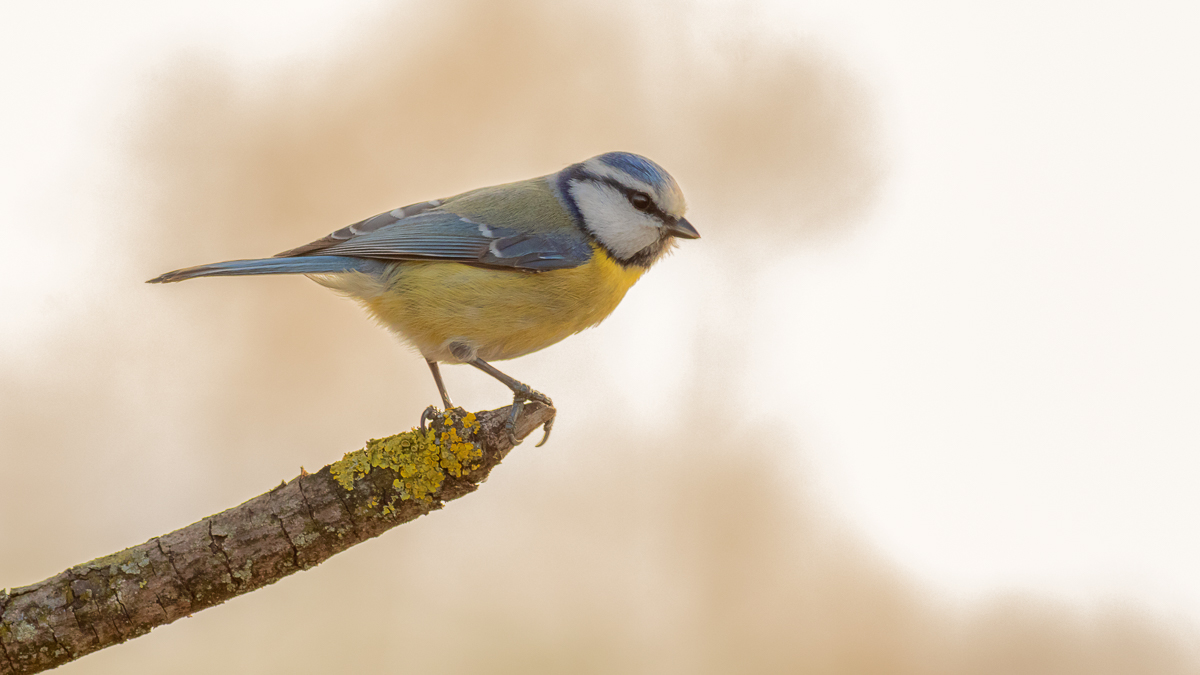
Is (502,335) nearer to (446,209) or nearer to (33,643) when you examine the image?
(446,209)

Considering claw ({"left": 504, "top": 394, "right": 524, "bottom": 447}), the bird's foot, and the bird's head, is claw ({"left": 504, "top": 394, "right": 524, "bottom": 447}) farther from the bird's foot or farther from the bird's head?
the bird's head

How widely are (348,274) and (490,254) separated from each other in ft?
1.30

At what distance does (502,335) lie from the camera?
2271 mm

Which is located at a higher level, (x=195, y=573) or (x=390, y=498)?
(x=390, y=498)

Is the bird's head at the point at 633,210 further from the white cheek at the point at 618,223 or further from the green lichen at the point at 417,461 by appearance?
the green lichen at the point at 417,461

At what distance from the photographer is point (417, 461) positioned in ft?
6.11

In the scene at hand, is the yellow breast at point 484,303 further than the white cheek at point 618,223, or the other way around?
the white cheek at point 618,223

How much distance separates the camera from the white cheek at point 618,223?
8.14 feet

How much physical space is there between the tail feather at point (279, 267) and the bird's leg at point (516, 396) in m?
0.43

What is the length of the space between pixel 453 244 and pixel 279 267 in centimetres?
47

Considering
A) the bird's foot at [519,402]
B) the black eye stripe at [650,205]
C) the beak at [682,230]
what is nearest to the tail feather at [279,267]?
the bird's foot at [519,402]

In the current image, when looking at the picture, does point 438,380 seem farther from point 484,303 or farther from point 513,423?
point 513,423

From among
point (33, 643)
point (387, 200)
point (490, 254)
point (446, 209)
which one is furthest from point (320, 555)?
point (387, 200)

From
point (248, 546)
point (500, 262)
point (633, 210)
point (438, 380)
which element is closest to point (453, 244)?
point (500, 262)
